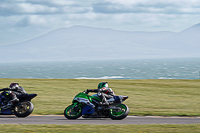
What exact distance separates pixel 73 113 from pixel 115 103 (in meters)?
1.98

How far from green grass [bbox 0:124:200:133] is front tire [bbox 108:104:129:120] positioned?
1.41m

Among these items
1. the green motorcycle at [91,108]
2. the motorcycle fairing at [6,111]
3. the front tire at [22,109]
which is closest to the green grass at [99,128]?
the green motorcycle at [91,108]

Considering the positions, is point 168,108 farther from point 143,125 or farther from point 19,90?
point 19,90

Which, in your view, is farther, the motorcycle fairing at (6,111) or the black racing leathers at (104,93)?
the motorcycle fairing at (6,111)

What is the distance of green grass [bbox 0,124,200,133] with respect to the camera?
1058 centimetres

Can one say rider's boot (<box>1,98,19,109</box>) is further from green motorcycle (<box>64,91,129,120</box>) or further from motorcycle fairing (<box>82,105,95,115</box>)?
motorcycle fairing (<box>82,105,95,115</box>)

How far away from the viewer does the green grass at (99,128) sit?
1058cm

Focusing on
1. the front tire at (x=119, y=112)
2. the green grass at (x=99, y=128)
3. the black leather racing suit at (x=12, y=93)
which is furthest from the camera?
the black leather racing suit at (x=12, y=93)

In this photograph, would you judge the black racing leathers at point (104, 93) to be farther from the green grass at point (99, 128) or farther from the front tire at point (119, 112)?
the green grass at point (99, 128)

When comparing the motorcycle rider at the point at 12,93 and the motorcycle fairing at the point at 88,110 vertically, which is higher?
the motorcycle rider at the point at 12,93

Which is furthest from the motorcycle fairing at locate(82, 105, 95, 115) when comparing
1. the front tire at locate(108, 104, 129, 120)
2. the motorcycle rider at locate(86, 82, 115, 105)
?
the front tire at locate(108, 104, 129, 120)

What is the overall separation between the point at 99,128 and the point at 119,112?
2.24 m

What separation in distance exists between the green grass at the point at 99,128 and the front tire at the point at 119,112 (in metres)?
1.41

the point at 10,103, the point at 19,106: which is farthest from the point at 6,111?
the point at 19,106
